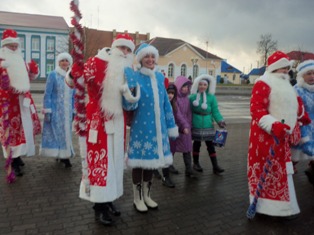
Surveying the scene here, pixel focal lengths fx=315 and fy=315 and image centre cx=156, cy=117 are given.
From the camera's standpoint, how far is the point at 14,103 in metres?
5.36

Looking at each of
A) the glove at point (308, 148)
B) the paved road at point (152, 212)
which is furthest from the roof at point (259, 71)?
the paved road at point (152, 212)

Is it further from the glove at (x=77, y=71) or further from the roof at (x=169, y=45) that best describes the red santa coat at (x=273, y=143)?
the roof at (x=169, y=45)

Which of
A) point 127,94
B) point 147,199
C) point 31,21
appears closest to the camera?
point 127,94

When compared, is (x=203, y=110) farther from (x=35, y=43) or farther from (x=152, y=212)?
(x=35, y=43)

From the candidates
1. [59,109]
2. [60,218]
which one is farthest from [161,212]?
[59,109]

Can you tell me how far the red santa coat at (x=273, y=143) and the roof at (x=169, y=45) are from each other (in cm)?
4904

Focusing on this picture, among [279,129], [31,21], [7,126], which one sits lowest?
[7,126]

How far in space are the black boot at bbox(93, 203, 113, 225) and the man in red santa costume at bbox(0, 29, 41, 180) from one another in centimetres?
216

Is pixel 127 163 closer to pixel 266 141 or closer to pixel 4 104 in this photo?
pixel 266 141

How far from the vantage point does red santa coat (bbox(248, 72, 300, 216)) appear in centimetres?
388

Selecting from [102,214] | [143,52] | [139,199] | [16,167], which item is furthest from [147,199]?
[16,167]

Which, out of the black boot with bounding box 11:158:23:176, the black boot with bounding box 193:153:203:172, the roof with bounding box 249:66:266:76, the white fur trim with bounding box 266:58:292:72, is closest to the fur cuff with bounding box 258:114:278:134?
the white fur trim with bounding box 266:58:292:72

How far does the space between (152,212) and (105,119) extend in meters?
1.48

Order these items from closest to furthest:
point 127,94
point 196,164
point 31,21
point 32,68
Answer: point 127,94, point 32,68, point 196,164, point 31,21
